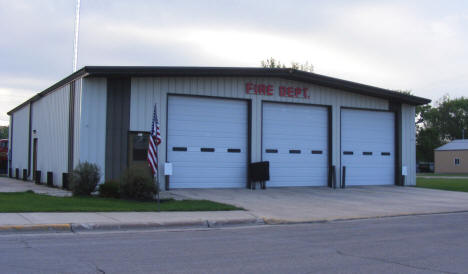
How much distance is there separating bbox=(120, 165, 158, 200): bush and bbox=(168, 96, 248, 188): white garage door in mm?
4580

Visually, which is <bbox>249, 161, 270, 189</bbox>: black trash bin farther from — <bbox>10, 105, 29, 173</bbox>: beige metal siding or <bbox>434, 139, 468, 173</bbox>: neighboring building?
<bbox>434, 139, 468, 173</bbox>: neighboring building

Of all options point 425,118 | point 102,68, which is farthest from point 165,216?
point 425,118

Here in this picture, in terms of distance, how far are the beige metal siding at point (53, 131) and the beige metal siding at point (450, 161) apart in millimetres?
62229

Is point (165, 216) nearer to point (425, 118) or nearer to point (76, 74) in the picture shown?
point (76, 74)

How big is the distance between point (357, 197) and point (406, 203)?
7.79ft

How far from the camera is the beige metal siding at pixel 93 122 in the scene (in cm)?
1947

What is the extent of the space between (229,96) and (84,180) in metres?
7.84

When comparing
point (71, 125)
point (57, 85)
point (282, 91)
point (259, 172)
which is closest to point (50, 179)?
point (71, 125)

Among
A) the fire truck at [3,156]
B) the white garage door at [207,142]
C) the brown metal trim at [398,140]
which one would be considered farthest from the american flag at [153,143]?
the fire truck at [3,156]

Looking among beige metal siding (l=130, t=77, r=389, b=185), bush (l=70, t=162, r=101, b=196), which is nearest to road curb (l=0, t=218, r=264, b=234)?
bush (l=70, t=162, r=101, b=196)

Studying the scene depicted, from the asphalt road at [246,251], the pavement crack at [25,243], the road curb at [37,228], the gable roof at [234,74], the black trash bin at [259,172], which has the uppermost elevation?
the gable roof at [234,74]

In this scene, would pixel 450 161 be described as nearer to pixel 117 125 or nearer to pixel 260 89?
pixel 260 89

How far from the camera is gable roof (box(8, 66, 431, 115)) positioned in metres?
19.6

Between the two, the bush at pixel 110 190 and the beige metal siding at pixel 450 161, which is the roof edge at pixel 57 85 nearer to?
the bush at pixel 110 190
